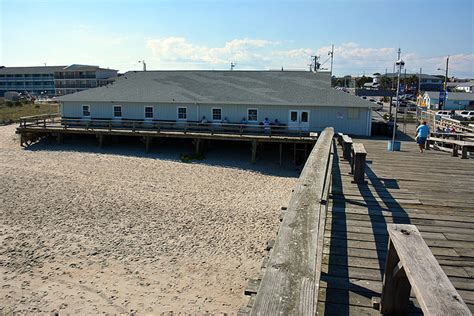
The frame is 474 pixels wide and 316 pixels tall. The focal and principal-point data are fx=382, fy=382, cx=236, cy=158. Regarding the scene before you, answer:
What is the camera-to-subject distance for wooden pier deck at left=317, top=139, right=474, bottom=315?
358cm

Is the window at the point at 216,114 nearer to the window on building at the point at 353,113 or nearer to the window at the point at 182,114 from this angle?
the window at the point at 182,114

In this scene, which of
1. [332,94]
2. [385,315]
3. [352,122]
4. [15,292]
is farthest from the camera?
[332,94]

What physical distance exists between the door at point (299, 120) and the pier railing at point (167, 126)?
0.06 metres

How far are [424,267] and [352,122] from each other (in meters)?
21.0

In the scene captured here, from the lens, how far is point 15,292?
8.91 m

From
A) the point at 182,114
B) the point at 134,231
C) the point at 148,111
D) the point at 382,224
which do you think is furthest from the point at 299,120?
the point at 382,224

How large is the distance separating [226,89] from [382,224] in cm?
2185

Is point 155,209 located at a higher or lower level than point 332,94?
lower

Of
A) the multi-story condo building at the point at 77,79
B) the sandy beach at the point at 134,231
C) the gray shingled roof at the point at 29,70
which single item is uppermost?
the gray shingled roof at the point at 29,70

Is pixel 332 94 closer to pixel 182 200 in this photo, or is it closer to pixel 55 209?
pixel 182 200

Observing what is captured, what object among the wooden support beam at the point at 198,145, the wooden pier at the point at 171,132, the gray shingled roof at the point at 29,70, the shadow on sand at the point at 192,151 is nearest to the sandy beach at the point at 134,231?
the shadow on sand at the point at 192,151

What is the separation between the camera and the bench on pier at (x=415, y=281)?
6.20 feet

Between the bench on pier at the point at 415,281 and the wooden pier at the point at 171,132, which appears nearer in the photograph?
the bench on pier at the point at 415,281

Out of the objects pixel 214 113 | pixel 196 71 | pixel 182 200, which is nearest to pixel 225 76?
pixel 196 71
